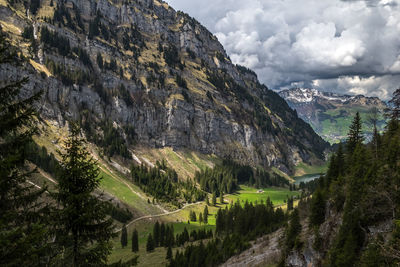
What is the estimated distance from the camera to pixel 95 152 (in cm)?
17188

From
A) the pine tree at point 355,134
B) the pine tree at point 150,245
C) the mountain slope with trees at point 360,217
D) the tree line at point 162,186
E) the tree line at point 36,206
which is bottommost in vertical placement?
the pine tree at point 150,245

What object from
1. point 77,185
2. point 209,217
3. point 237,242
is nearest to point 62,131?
point 209,217

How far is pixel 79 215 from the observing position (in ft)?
50.3

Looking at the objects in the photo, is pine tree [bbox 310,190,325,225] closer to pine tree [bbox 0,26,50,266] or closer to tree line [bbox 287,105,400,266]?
tree line [bbox 287,105,400,266]

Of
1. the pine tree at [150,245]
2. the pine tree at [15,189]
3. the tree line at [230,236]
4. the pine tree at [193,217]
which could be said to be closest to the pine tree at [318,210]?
the tree line at [230,236]

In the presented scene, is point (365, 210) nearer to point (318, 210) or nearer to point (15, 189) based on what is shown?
point (318, 210)

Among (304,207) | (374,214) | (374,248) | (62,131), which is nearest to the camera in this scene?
(374,248)

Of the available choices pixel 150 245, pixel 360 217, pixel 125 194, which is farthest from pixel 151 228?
pixel 360 217

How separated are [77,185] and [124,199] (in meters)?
131

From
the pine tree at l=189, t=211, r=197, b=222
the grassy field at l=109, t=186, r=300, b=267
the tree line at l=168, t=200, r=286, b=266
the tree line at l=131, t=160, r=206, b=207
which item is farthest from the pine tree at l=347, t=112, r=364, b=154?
the tree line at l=131, t=160, r=206, b=207

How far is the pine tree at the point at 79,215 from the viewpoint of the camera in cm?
1501

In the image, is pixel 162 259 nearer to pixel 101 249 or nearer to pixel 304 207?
pixel 304 207

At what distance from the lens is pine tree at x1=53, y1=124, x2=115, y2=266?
15.0 meters

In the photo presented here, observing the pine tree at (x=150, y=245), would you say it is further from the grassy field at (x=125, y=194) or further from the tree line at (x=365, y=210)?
the tree line at (x=365, y=210)
